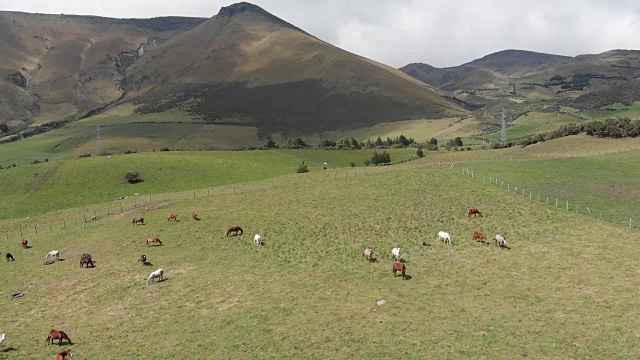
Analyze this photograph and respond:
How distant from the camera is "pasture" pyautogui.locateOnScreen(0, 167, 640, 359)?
24734 mm

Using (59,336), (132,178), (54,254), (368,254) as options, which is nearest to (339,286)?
(368,254)

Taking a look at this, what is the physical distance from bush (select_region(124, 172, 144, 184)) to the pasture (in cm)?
4235

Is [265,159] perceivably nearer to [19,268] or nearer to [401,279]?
[19,268]

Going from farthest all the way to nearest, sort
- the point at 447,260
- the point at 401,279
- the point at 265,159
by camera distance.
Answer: the point at 265,159, the point at 447,260, the point at 401,279

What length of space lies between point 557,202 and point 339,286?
3009 centimetres

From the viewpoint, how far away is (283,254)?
40844mm

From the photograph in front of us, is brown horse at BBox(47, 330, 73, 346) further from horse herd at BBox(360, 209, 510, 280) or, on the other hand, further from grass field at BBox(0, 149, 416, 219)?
grass field at BBox(0, 149, 416, 219)

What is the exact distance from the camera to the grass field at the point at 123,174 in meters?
87.2

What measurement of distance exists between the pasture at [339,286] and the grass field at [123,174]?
36331mm

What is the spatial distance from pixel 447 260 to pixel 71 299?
28.6 metres

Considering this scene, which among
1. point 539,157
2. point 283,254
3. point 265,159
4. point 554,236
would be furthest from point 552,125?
point 283,254

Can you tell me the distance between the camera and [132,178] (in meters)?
96.9

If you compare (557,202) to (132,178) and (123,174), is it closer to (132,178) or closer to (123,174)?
(132,178)

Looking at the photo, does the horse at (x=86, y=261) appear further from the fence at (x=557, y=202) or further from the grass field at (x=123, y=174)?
the grass field at (x=123, y=174)
